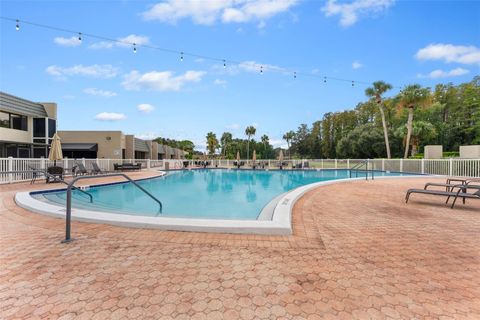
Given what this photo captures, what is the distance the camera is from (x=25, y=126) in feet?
60.8

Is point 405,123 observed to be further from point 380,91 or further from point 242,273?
point 242,273

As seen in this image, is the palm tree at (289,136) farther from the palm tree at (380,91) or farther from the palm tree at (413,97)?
the palm tree at (413,97)

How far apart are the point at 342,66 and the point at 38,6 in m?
13.5

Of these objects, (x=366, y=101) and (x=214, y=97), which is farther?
(x=366, y=101)

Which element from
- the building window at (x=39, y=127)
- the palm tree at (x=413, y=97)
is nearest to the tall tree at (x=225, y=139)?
the palm tree at (x=413, y=97)

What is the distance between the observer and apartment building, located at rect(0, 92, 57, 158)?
657 inches

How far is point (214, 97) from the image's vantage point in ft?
63.8

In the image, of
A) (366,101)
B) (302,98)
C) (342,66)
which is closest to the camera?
(342,66)

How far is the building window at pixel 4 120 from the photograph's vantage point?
16.5 metres

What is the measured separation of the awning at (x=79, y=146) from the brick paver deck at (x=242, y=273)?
2140 centimetres

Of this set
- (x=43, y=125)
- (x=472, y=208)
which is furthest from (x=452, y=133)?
(x=43, y=125)

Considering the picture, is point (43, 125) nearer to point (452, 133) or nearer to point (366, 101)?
point (452, 133)

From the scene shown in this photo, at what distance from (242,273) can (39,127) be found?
2342cm

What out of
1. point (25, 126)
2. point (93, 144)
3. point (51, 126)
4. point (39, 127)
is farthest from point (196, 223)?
point (93, 144)
